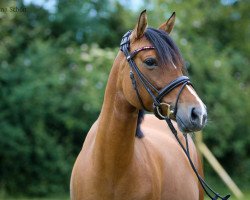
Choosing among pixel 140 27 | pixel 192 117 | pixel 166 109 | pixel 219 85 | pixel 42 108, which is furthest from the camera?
pixel 219 85

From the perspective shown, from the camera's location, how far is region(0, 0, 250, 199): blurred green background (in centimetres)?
1397

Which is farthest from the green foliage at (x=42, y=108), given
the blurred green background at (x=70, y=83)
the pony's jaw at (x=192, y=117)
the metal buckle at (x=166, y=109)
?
the pony's jaw at (x=192, y=117)

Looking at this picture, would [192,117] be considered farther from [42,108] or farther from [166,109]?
[42,108]

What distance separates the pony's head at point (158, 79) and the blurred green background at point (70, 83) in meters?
10.1

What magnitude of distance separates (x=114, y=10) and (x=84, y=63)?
3179mm

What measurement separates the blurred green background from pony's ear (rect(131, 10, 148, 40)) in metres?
10.0

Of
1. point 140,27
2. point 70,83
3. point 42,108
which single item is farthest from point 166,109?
point 70,83

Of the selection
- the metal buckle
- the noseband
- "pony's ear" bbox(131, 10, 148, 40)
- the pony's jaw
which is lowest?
the pony's jaw

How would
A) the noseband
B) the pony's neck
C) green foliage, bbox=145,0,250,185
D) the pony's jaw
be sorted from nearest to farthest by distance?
the pony's jaw < the noseband < the pony's neck < green foliage, bbox=145,0,250,185

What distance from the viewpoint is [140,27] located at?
3723mm

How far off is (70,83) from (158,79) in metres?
11.4

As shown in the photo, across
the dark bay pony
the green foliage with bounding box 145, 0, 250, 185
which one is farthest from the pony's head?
the green foliage with bounding box 145, 0, 250, 185

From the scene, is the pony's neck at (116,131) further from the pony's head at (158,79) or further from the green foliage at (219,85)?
the green foliage at (219,85)

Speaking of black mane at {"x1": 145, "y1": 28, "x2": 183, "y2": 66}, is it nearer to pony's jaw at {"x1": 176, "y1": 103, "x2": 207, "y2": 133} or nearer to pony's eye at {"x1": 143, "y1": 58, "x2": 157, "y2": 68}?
pony's eye at {"x1": 143, "y1": 58, "x2": 157, "y2": 68}
